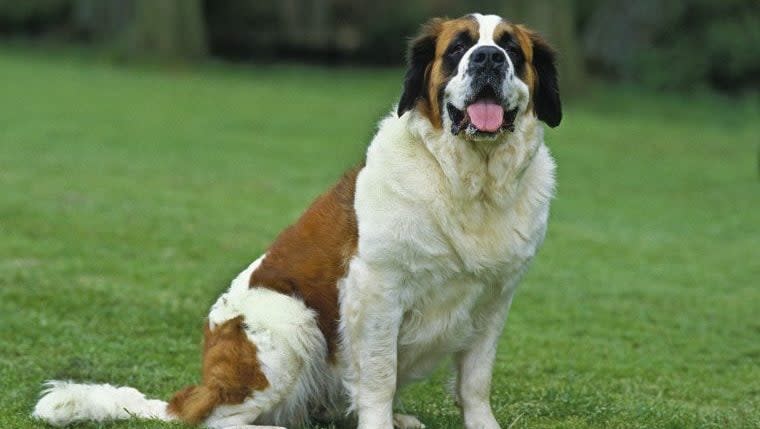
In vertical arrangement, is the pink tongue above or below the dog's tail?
above

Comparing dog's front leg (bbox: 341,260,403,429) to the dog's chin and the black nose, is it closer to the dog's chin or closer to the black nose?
the dog's chin

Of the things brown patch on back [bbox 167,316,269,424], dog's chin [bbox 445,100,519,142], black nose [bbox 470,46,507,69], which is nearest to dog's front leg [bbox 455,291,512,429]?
dog's chin [bbox 445,100,519,142]

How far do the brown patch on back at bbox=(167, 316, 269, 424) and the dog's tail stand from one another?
189mm

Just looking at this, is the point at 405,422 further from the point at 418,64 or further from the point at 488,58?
the point at 488,58

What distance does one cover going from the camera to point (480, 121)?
5.48 metres

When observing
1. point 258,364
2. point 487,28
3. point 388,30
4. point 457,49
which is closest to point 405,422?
point 258,364

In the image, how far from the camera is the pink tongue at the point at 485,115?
5477 millimetres

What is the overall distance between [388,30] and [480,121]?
27169mm

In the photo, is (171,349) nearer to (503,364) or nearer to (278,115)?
(503,364)

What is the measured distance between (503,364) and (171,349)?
2.05 metres

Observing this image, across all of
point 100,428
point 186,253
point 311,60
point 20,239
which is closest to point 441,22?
point 100,428

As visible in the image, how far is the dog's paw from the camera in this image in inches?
243

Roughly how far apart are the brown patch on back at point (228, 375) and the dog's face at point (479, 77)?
1.25 m

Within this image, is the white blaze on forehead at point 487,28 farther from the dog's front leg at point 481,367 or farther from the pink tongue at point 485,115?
the dog's front leg at point 481,367
